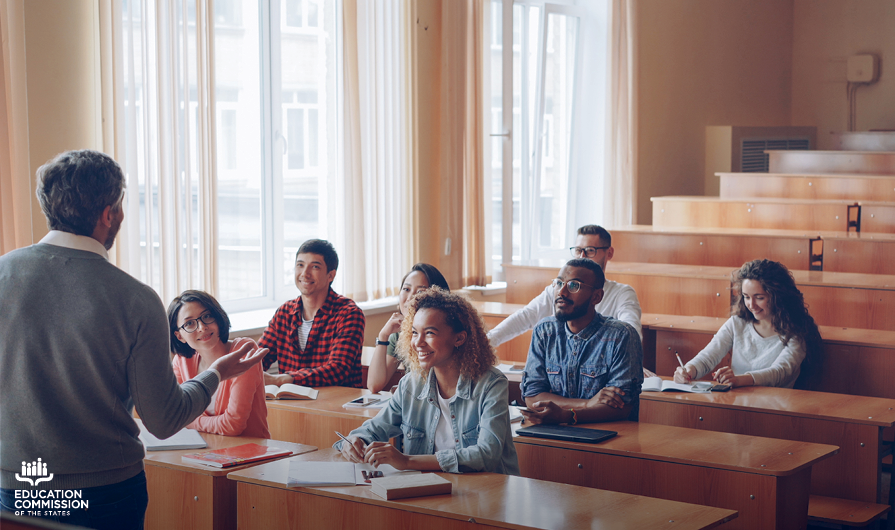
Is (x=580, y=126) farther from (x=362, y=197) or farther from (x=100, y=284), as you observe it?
(x=100, y=284)

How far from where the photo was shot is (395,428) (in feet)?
9.40

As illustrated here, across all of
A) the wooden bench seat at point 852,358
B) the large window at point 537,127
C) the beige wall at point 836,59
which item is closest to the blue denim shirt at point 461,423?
the wooden bench seat at point 852,358

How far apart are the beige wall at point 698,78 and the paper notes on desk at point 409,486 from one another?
18.5ft

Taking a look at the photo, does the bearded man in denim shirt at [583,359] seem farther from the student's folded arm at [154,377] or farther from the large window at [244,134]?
the large window at [244,134]

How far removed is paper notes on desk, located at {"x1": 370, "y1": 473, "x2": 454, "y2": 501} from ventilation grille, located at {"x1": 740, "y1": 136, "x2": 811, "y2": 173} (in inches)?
266

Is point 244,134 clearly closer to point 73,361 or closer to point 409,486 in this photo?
point 409,486

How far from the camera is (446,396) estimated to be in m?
2.78

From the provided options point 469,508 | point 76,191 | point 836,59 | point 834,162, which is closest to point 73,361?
point 76,191

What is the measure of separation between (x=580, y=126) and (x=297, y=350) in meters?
4.21

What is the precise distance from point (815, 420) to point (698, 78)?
550 cm

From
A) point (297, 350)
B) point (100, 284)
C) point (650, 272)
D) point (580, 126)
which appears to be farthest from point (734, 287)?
point (580, 126)

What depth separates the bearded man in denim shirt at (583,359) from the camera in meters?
3.19

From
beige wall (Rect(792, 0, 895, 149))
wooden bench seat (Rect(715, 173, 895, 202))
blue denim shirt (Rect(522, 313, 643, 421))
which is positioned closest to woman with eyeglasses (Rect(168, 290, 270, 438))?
blue denim shirt (Rect(522, 313, 643, 421))

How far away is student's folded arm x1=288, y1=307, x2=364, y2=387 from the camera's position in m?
3.86
